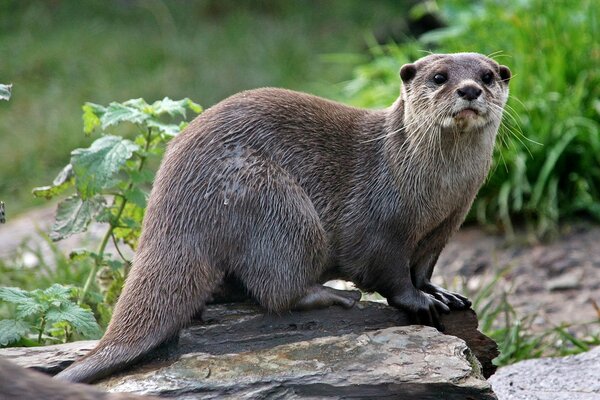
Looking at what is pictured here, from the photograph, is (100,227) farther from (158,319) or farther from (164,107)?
(158,319)

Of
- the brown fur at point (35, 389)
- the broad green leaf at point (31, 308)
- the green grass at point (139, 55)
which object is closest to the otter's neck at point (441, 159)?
the broad green leaf at point (31, 308)

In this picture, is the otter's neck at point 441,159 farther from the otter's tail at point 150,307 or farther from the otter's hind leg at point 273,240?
the otter's tail at point 150,307

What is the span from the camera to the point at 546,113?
6.20 metres

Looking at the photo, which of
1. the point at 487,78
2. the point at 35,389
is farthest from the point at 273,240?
the point at 35,389

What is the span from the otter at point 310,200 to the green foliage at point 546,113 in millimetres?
2226

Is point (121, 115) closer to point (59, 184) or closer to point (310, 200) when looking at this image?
point (59, 184)

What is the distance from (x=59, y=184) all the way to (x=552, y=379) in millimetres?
2074

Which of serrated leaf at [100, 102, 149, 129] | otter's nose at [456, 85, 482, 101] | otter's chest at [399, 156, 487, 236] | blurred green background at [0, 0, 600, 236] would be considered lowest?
otter's chest at [399, 156, 487, 236]

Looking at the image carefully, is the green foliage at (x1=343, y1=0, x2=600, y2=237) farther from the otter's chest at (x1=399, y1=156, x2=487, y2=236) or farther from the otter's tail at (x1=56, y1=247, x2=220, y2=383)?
the otter's tail at (x1=56, y1=247, x2=220, y2=383)

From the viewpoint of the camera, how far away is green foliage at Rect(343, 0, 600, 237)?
607 cm

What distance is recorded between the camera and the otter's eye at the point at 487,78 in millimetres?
3422

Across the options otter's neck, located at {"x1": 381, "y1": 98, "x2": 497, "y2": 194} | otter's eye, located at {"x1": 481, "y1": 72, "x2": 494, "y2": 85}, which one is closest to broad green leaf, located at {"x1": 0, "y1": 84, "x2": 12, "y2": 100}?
otter's neck, located at {"x1": 381, "y1": 98, "x2": 497, "y2": 194}

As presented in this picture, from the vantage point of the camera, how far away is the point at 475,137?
3463 millimetres

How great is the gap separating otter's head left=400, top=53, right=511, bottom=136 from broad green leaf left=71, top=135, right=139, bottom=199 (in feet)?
3.48
